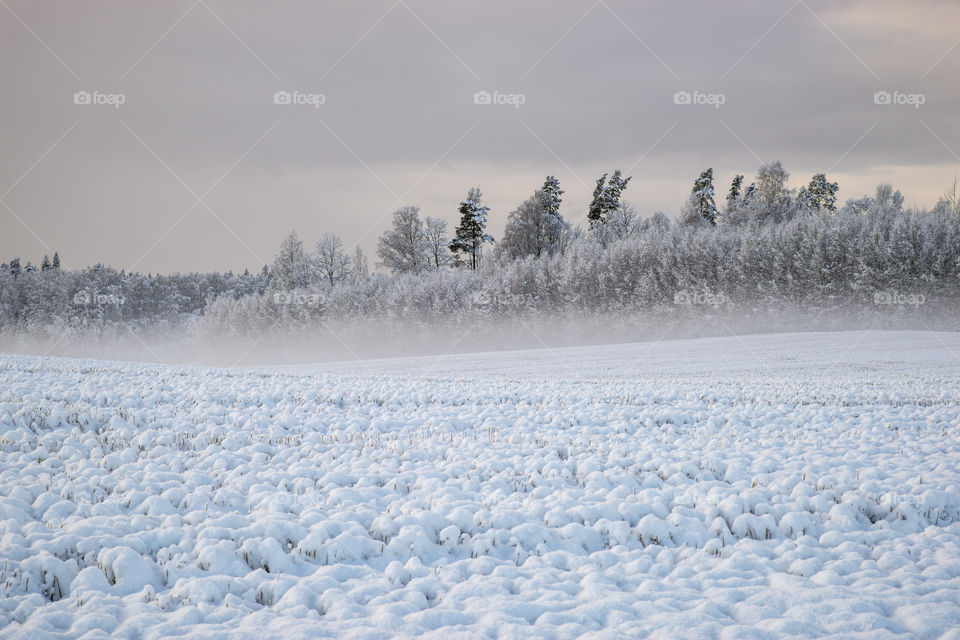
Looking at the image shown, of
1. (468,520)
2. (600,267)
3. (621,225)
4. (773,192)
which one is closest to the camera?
(468,520)

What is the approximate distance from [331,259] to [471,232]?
17.1 m

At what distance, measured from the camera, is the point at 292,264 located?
6856 centimetres

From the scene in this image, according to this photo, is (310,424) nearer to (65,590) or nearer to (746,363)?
(65,590)

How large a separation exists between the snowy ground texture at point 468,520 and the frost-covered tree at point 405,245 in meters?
56.8

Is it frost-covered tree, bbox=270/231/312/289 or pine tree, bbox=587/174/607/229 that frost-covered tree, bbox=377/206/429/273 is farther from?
pine tree, bbox=587/174/607/229

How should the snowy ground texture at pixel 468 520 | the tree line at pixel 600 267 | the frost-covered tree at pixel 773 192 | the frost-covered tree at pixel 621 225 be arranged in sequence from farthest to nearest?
the frost-covered tree at pixel 773 192, the frost-covered tree at pixel 621 225, the tree line at pixel 600 267, the snowy ground texture at pixel 468 520

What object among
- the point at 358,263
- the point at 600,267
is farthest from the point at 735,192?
the point at 358,263

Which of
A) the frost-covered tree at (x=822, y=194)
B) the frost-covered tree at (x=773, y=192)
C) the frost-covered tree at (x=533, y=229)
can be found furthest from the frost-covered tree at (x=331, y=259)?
the frost-covered tree at (x=822, y=194)

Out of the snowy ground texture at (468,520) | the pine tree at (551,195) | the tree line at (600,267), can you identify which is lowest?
the snowy ground texture at (468,520)

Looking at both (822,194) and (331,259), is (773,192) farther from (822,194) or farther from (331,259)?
(331,259)

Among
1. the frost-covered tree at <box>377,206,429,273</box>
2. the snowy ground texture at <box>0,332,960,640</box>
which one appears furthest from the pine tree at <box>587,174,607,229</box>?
the snowy ground texture at <box>0,332,960,640</box>

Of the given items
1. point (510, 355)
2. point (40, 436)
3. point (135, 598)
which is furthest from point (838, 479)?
point (510, 355)

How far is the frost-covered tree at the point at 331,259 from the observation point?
222 ft

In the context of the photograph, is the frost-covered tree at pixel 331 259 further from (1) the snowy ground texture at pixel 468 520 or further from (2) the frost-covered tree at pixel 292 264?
(1) the snowy ground texture at pixel 468 520
